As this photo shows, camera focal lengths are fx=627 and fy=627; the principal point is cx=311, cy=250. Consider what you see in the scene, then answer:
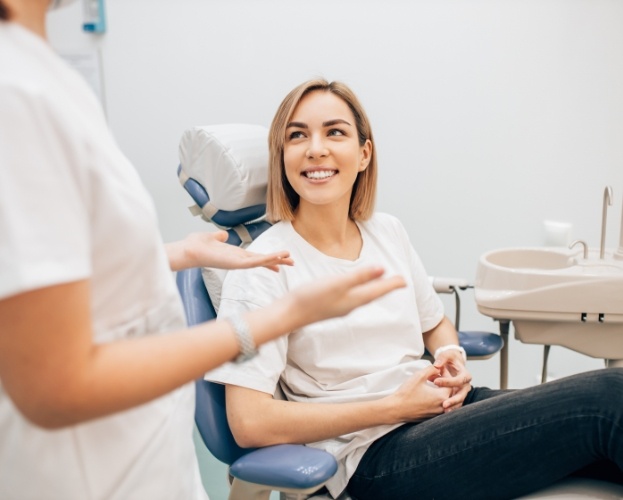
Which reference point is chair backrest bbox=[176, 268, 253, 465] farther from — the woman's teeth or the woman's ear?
the woman's ear

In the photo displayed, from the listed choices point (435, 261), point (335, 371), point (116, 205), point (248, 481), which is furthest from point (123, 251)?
point (435, 261)

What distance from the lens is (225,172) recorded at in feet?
4.99

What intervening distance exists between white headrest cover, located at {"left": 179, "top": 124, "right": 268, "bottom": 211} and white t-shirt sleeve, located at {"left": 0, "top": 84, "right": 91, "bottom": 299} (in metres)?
1.00

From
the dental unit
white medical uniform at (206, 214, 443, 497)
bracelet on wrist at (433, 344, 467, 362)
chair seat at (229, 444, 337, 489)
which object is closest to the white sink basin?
the dental unit

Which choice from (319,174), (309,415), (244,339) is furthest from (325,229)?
(244,339)

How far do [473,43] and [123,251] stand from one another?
1821 millimetres

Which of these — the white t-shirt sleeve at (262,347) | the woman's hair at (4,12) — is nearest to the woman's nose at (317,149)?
the white t-shirt sleeve at (262,347)

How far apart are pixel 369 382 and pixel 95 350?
0.87m

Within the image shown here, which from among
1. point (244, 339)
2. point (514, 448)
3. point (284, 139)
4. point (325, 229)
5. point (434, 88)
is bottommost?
point (514, 448)

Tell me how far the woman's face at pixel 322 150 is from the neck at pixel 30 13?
2.89 ft

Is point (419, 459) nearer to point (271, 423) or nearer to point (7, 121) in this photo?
point (271, 423)

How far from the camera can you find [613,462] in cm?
118

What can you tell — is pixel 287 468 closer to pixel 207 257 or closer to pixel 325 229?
pixel 207 257

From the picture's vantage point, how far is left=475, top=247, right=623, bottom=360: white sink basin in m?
1.47
